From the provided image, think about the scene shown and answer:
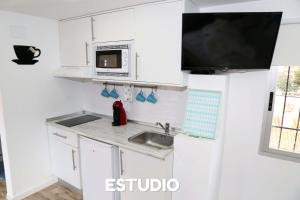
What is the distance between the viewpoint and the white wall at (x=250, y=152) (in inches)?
64.3

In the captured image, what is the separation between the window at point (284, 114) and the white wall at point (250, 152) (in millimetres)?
74

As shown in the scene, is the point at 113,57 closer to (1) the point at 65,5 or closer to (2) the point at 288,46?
(1) the point at 65,5

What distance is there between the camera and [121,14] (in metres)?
1.92

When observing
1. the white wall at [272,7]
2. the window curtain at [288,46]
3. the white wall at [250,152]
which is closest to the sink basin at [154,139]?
the white wall at [250,152]

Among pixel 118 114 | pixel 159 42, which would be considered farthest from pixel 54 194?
pixel 159 42

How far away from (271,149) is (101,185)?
5.33 feet

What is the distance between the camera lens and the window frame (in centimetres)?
163

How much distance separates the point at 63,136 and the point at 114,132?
2.17 feet

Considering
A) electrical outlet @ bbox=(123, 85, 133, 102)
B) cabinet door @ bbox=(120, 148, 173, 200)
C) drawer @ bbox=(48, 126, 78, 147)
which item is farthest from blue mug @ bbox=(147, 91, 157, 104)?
drawer @ bbox=(48, 126, 78, 147)

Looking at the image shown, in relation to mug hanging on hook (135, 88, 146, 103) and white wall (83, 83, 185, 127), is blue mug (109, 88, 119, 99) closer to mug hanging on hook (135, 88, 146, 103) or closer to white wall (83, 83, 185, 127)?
white wall (83, 83, 185, 127)

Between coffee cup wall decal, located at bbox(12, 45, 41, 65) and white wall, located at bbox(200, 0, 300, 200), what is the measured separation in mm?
1871

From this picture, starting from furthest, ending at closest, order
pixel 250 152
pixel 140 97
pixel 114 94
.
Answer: pixel 114 94, pixel 140 97, pixel 250 152

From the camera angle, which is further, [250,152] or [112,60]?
[112,60]

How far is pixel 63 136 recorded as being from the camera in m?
2.34
